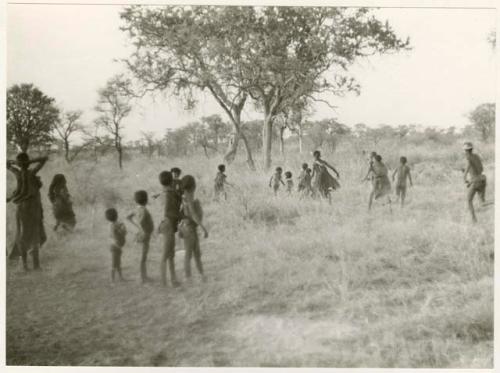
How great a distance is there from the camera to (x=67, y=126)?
7.36 metres

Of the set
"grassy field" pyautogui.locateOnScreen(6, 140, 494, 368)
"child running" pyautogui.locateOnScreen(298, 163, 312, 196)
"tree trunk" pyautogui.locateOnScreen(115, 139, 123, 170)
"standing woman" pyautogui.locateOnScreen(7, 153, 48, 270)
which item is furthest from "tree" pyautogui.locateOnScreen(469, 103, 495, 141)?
"standing woman" pyautogui.locateOnScreen(7, 153, 48, 270)

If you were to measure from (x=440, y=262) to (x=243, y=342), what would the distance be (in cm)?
256

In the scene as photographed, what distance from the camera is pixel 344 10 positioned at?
7.52 metres

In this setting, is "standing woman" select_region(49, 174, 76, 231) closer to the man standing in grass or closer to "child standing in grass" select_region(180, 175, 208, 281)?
"child standing in grass" select_region(180, 175, 208, 281)

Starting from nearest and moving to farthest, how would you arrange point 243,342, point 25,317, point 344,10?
point 243,342 < point 25,317 < point 344,10

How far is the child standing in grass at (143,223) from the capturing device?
6527 millimetres

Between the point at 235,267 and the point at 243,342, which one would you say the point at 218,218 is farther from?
the point at 243,342

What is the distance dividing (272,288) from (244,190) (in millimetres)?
1949

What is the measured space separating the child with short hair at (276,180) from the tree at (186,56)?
39 centimetres

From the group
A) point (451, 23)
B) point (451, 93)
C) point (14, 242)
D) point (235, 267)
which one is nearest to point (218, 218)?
point (235, 267)

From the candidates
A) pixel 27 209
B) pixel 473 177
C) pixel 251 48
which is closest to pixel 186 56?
pixel 251 48

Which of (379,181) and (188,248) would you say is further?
(379,181)

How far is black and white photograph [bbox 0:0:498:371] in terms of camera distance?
595 cm

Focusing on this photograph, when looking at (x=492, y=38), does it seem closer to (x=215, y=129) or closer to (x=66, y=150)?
(x=215, y=129)
